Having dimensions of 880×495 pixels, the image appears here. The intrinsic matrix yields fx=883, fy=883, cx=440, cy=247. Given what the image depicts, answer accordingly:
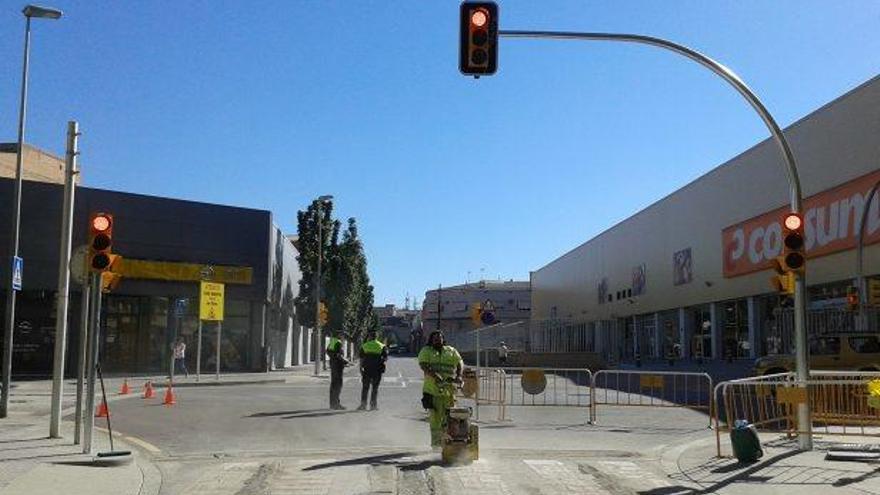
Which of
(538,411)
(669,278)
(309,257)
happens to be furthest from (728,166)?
(538,411)

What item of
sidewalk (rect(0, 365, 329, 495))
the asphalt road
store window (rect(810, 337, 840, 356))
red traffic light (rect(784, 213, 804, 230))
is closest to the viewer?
sidewalk (rect(0, 365, 329, 495))

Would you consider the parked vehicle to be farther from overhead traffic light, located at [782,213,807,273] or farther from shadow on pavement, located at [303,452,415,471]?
shadow on pavement, located at [303,452,415,471]

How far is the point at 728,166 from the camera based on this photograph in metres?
40.6

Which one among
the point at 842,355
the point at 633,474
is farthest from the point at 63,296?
the point at 842,355

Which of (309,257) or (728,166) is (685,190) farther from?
(309,257)

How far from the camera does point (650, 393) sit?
23078 mm

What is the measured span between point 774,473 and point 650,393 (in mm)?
12852

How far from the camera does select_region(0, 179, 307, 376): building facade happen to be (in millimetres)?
32594

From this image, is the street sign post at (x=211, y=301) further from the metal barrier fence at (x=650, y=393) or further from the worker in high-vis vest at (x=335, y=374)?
the metal barrier fence at (x=650, y=393)

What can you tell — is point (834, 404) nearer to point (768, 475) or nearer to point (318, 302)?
point (768, 475)

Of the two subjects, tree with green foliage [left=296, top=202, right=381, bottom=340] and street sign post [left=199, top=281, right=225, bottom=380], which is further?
tree with green foliage [left=296, top=202, right=381, bottom=340]

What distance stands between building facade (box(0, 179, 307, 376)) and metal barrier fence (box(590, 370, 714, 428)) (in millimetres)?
16242

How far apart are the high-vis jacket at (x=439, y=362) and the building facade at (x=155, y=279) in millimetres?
21458

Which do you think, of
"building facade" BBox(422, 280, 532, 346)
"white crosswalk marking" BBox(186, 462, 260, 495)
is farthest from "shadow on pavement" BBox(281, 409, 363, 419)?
"building facade" BBox(422, 280, 532, 346)
